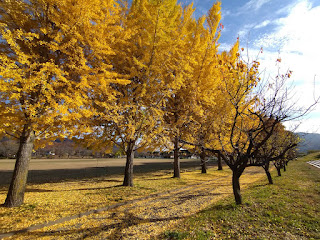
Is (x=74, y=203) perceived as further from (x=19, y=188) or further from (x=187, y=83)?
(x=187, y=83)

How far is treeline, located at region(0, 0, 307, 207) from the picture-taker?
4578 mm

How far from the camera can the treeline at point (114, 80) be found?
4.58m

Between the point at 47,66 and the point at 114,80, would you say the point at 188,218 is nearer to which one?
the point at 114,80

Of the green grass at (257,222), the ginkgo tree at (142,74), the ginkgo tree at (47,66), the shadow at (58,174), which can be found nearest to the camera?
the green grass at (257,222)

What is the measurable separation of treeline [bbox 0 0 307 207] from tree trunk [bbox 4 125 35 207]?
3cm

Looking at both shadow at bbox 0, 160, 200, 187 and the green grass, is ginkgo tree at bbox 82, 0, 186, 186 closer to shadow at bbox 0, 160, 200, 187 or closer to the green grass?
the green grass

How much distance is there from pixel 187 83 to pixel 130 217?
675 cm

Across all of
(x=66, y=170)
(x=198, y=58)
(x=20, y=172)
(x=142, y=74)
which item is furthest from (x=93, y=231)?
(x=66, y=170)

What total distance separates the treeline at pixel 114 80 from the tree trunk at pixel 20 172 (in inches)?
1.1

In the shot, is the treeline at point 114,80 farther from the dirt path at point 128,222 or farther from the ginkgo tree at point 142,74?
the dirt path at point 128,222

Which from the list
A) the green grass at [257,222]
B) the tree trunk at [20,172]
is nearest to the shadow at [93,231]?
the green grass at [257,222]

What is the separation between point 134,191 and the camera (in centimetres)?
755

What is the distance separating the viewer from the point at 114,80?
18.5 feet

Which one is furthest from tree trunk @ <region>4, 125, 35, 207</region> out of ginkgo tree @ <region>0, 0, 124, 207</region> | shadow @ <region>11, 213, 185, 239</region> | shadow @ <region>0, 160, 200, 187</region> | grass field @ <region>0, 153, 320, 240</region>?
shadow @ <region>0, 160, 200, 187</region>
